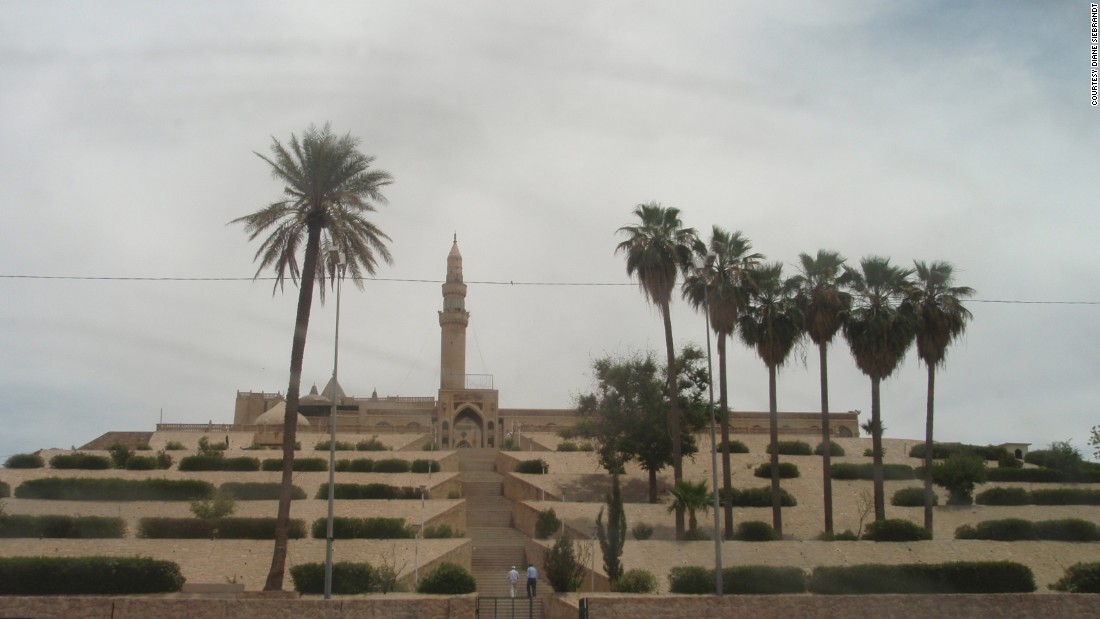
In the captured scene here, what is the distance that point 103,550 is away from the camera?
103 feet

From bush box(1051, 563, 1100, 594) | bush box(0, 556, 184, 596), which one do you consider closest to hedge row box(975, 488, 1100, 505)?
bush box(1051, 563, 1100, 594)

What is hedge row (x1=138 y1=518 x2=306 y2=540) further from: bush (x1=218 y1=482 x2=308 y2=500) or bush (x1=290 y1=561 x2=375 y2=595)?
bush (x1=290 y1=561 x2=375 y2=595)

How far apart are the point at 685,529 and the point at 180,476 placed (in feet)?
76.4

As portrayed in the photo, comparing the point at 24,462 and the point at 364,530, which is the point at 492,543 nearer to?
the point at 364,530

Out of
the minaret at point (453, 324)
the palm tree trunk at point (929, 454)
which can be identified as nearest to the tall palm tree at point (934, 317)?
the palm tree trunk at point (929, 454)

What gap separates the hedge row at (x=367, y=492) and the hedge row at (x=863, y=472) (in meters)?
20.0

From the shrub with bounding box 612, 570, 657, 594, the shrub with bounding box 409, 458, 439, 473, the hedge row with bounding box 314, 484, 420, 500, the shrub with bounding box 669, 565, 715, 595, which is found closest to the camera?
the shrub with bounding box 612, 570, 657, 594

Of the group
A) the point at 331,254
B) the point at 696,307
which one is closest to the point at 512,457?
the point at 696,307

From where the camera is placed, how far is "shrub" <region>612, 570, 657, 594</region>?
2708 centimetres

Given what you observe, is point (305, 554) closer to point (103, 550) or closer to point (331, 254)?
point (103, 550)

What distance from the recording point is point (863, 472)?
44.7 metres

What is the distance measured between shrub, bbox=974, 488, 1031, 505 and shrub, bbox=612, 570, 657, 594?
62.6ft

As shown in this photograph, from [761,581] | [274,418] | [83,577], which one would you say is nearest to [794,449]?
[761,581]

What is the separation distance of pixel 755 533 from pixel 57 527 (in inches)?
952
